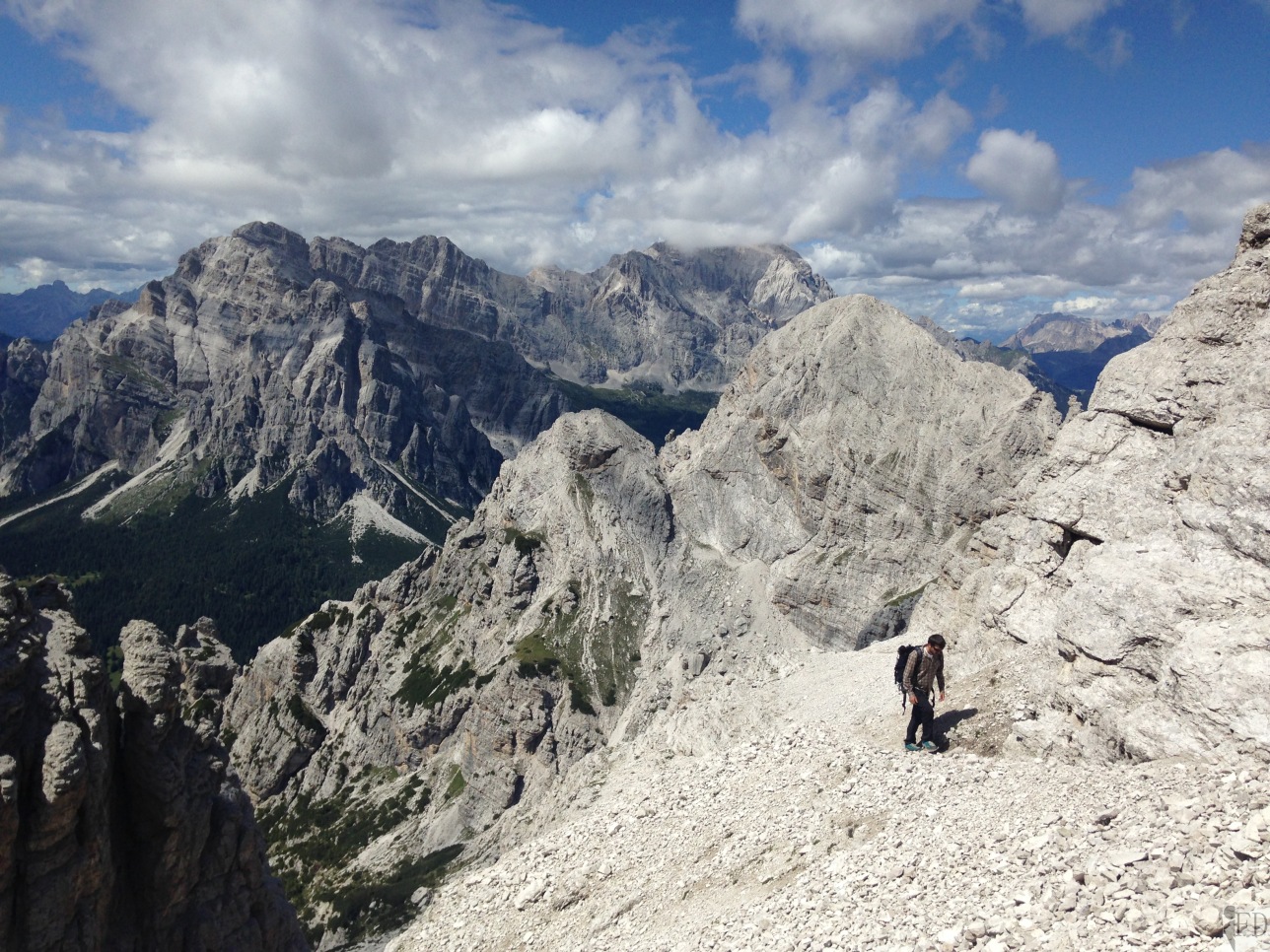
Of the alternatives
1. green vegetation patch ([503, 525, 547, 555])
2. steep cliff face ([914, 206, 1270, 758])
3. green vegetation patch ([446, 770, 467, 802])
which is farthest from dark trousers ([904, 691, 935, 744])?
green vegetation patch ([503, 525, 547, 555])

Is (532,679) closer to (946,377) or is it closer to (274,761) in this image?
(274,761)

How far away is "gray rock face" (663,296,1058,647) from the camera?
9994cm

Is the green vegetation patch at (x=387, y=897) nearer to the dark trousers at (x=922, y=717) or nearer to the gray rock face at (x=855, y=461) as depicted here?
the gray rock face at (x=855, y=461)

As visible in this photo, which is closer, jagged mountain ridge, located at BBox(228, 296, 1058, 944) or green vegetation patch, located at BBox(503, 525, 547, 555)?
jagged mountain ridge, located at BBox(228, 296, 1058, 944)

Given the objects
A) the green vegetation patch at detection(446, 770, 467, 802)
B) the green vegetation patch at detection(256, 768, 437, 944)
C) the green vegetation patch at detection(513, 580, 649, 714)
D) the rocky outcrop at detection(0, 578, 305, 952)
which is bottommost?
the green vegetation patch at detection(256, 768, 437, 944)

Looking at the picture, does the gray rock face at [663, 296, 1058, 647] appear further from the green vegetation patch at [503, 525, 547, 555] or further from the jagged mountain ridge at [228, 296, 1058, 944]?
the green vegetation patch at [503, 525, 547, 555]

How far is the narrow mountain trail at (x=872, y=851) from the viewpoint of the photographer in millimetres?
14266

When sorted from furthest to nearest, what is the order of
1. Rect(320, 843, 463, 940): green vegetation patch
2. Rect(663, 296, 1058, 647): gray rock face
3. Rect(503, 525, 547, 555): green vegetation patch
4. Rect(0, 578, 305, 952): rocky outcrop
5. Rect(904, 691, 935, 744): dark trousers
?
1. Rect(503, 525, 547, 555): green vegetation patch
2. Rect(663, 296, 1058, 647): gray rock face
3. Rect(320, 843, 463, 940): green vegetation patch
4. Rect(0, 578, 305, 952): rocky outcrop
5. Rect(904, 691, 935, 744): dark trousers

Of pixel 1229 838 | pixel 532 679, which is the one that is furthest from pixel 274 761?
pixel 1229 838

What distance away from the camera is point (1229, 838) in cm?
1408

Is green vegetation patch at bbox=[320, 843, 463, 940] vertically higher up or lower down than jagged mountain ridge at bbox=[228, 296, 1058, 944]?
lower down

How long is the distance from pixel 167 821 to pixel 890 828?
29135mm

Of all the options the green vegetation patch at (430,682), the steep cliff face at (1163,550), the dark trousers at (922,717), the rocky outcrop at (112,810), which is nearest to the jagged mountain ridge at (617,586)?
the green vegetation patch at (430,682)

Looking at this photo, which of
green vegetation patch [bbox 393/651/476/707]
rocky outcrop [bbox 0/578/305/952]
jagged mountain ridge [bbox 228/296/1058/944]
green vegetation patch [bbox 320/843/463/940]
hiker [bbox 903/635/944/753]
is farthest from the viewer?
green vegetation patch [bbox 393/651/476/707]
